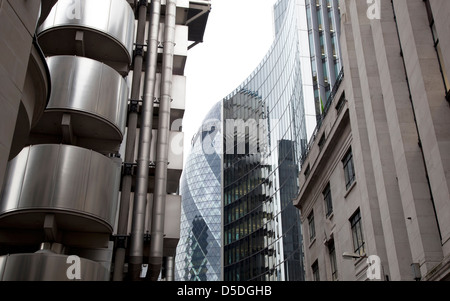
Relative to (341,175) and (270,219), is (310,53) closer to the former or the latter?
(270,219)

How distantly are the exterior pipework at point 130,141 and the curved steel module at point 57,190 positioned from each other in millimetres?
2970

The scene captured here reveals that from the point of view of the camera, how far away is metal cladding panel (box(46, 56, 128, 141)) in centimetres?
2306

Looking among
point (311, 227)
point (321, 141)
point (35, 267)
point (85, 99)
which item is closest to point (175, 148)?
point (85, 99)

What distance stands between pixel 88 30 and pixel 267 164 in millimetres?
70337

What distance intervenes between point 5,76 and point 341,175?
23.5 metres

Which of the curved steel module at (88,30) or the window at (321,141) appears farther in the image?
the window at (321,141)

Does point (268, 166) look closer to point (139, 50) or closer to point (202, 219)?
point (139, 50)

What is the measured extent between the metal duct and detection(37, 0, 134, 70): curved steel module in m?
2.47

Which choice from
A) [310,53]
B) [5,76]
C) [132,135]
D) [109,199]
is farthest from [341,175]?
[310,53]

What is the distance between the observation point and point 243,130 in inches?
4198

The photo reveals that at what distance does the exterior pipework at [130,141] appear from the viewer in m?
25.4

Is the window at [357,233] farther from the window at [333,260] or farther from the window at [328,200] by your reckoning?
the window at [328,200]

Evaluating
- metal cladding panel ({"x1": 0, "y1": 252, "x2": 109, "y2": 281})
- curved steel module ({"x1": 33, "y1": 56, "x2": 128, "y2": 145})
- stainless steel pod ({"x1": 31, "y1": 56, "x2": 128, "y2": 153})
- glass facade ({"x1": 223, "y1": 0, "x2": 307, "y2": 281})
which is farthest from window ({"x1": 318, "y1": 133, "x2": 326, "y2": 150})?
glass facade ({"x1": 223, "y1": 0, "x2": 307, "y2": 281})

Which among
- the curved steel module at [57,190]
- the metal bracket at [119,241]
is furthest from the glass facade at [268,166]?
the curved steel module at [57,190]
